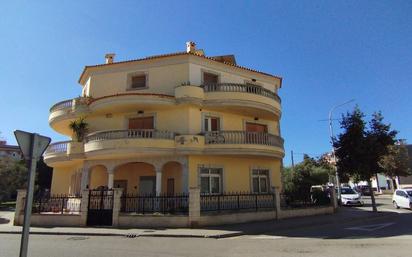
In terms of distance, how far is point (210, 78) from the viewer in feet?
77.8

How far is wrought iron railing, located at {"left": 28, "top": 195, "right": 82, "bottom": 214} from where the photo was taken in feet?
59.2

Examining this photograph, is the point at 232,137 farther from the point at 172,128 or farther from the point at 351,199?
the point at 351,199

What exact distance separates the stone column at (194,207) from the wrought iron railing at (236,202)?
4.45 feet

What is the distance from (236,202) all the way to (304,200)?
608 centimetres

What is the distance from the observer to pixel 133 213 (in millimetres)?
17016

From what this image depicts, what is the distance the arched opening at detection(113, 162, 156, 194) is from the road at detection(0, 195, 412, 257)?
28.2ft

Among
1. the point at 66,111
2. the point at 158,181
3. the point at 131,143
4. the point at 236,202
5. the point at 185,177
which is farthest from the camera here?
the point at 66,111

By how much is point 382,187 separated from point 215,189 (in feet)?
213

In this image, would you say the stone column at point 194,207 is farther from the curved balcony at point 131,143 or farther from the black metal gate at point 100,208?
the curved balcony at point 131,143

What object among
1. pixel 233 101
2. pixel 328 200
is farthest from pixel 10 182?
pixel 328 200

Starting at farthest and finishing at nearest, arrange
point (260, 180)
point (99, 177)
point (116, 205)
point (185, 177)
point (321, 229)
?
1. point (260, 180)
2. point (99, 177)
3. point (185, 177)
4. point (116, 205)
5. point (321, 229)

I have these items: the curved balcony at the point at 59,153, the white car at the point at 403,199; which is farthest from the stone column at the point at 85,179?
the white car at the point at 403,199

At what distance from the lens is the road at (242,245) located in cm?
976

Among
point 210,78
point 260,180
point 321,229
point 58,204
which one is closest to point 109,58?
point 210,78
